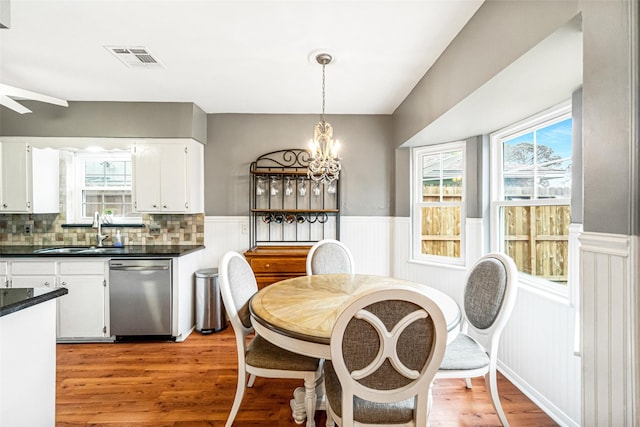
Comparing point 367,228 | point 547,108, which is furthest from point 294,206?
point 547,108

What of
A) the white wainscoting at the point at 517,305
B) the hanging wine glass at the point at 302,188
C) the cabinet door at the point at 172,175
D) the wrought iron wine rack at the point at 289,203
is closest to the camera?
the white wainscoting at the point at 517,305

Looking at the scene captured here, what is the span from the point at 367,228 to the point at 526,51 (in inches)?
101

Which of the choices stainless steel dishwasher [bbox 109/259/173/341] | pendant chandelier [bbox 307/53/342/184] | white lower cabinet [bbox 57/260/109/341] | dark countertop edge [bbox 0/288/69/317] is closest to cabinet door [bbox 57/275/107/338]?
white lower cabinet [bbox 57/260/109/341]

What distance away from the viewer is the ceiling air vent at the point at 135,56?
7.18 feet

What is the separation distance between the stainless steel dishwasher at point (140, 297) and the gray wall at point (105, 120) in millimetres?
1431

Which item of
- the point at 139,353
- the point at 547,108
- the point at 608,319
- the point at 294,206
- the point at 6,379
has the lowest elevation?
the point at 139,353

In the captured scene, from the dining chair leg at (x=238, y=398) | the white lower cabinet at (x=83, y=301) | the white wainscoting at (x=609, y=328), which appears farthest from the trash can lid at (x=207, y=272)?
the white wainscoting at (x=609, y=328)

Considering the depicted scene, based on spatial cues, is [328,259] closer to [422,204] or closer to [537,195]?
[422,204]

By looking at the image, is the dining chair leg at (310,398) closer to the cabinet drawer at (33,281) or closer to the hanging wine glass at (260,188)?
the hanging wine glass at (260,188)

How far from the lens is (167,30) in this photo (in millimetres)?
1955

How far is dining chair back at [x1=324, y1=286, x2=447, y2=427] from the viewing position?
3.73 feet

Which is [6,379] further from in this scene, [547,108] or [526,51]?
[547,108]

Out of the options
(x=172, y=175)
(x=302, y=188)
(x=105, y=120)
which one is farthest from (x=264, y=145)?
(x=105, y=120)

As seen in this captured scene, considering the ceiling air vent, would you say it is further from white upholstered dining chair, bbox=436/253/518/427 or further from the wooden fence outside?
the wooden fence outside
